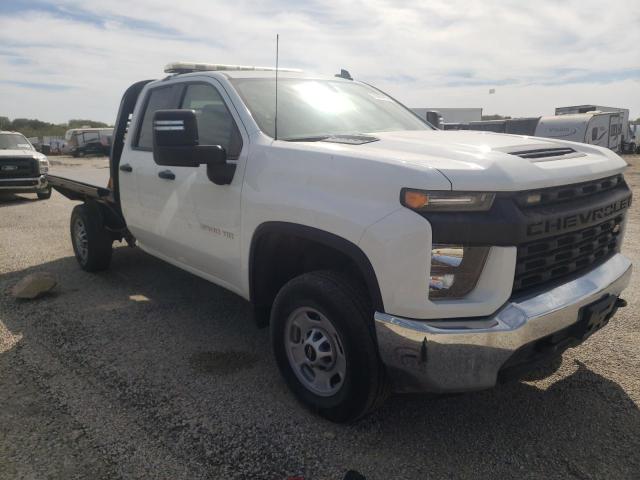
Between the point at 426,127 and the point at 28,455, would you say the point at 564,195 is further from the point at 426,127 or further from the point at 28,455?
the point at 28,455

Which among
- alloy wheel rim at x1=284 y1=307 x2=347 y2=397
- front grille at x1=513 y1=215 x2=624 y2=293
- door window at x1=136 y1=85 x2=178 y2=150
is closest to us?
front grille at x1=513 y1=215 x2=624 y2=293

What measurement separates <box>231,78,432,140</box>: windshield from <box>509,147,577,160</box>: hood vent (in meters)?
1.18

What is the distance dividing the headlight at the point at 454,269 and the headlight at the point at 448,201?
167 millimetres

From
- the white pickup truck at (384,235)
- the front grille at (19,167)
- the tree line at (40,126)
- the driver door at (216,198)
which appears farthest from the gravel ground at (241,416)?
the tree line at (40,126)

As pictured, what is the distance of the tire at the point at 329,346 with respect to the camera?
2.54 meters

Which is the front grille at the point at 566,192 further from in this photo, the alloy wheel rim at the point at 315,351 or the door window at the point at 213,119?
the door window at the point at 213,119

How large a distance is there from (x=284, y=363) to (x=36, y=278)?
3162 mm

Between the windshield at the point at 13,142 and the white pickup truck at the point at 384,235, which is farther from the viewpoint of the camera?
the windshield at the point at 13,142

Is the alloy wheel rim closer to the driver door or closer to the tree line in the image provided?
the driver door

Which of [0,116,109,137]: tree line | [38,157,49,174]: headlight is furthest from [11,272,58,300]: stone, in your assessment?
[0,116,109,137]: tree line

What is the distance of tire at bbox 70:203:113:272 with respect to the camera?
5562 millimetres

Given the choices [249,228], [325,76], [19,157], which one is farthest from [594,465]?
[19,157]

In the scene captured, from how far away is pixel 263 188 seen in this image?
2998 millimetres

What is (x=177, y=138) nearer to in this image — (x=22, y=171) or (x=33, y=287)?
(x=33, y=287)
